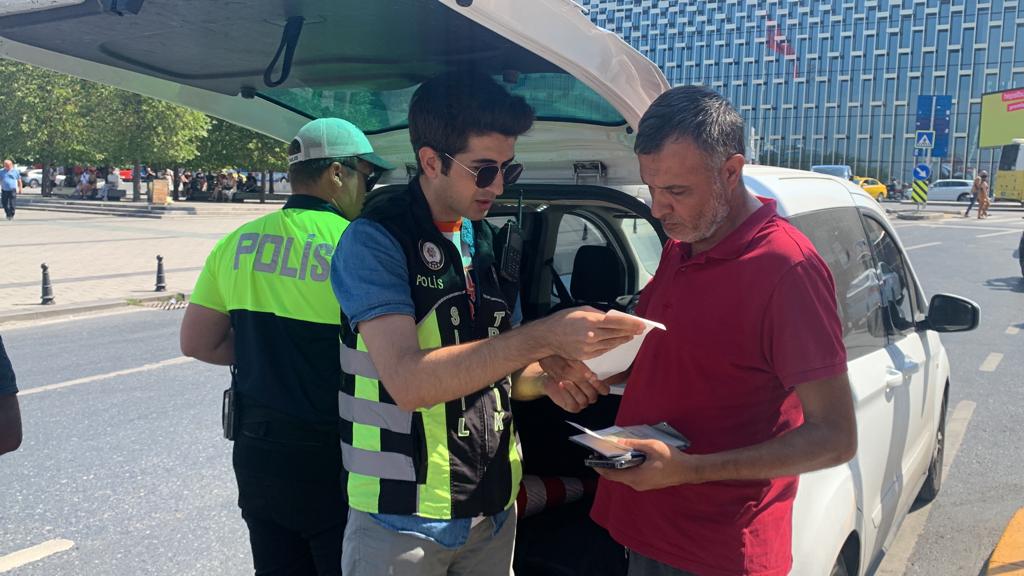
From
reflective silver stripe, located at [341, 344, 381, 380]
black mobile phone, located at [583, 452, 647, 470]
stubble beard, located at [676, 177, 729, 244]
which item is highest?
stubble beard, located at [676, 177, 729, 244]

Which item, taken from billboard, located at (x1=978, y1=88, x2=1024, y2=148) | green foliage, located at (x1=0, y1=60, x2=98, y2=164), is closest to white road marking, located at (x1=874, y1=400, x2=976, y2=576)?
green foliage, located at (x1=0, y1=60, x2=98, y2=164)

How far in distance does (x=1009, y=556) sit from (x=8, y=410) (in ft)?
12.5

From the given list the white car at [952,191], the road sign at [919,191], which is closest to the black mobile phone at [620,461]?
the road sign at [919,191]

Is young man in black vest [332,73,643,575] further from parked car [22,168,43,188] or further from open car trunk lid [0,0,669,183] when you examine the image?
parked car [22,168,43,188]

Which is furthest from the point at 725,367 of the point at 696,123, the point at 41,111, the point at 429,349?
the point at 41,111

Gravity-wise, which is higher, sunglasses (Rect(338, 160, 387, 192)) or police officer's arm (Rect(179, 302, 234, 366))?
sunglasses (Rect(338, 160, 387, 192))

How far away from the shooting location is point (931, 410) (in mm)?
3979

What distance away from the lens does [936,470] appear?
4738 millimetres

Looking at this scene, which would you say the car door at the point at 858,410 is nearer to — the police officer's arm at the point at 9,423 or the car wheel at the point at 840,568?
the car wheel at the point at 840,568

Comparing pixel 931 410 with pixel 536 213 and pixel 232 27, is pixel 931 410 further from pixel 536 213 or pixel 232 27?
pixel 232 27

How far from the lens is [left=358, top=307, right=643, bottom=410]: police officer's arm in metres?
1.55

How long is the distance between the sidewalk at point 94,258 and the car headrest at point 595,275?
867 cm

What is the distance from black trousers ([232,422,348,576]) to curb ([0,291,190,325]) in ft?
29.6

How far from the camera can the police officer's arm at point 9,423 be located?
2.09 metres
